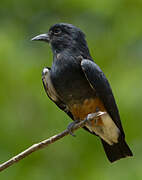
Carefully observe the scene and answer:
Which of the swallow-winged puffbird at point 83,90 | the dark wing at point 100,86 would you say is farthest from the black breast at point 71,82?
the dark wing at point 100,86

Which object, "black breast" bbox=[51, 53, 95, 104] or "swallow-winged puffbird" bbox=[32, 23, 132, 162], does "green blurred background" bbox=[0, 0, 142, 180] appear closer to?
"swallow-winged puffbird" bbox=[32, 23, 132, 162]

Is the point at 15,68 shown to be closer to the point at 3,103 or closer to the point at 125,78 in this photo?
the point at 3,103

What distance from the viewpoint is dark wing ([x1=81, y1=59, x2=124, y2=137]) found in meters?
6.46

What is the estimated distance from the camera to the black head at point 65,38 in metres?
7.04

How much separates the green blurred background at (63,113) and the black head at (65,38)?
37.8 inches

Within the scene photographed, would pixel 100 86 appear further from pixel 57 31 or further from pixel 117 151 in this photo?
pixel 57 31

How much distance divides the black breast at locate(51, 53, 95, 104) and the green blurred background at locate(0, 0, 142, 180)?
1078mm

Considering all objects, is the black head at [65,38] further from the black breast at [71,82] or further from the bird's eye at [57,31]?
the black breast at [71,82]

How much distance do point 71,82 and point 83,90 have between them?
18cm

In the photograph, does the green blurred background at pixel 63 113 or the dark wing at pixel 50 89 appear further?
the green blurred background at pixel 63 113

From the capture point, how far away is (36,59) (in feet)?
28.1

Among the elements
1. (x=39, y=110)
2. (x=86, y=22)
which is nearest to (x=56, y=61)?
(x=39, y=110)

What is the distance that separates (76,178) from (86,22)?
370 centimetres

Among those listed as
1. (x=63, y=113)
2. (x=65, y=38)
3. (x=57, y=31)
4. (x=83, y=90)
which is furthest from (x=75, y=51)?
(x=63, y=113)
